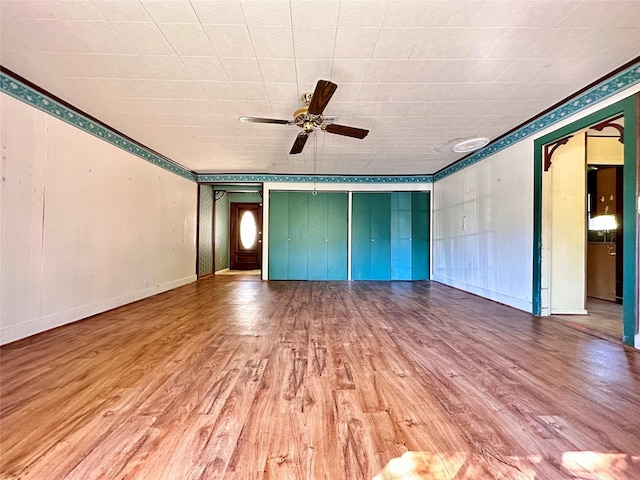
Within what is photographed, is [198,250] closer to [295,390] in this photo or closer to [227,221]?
[227,221]

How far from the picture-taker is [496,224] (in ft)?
15.5

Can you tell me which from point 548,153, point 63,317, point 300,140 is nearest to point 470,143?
point 548,153

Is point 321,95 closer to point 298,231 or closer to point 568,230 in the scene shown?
point 568,230

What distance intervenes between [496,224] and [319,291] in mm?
3355

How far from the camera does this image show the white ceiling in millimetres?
2031

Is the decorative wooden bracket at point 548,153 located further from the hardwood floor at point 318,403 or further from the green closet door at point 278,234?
the green closet door at point 278,234

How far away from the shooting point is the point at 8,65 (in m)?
2.63

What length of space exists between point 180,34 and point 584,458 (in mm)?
3538

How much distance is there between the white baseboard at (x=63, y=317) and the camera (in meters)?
2.72

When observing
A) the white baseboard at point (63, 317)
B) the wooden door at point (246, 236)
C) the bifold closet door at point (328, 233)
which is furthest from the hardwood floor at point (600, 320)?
the wooden door at point (246, 236)

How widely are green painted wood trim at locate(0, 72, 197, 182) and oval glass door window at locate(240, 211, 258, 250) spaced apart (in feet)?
16.7

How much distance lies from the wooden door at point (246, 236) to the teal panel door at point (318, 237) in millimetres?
3525

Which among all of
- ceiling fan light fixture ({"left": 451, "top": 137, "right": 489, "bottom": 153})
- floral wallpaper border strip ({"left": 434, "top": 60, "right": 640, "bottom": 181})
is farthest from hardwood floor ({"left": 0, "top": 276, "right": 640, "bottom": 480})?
ceiling fan light fixture ({"left": 451, "top": 137, "right": 489, "bottom": 153})

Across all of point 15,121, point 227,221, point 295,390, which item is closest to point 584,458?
point 295,390
